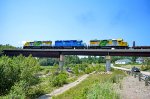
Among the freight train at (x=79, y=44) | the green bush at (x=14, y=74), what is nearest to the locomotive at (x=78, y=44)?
the freight train at (x=79, y=44)

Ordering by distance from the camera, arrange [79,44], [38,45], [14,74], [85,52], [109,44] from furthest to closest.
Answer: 1. [38,45]
2. [79,44]
3. [85,52]
4. [109,44]
5. [14,74]

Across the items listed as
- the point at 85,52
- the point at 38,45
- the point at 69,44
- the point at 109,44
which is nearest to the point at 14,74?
the point at 85,52

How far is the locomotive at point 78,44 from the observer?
76.2 metres

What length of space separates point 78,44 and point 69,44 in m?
3.89

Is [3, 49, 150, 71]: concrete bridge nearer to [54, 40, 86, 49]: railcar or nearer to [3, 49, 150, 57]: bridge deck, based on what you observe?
[3, 49, 150, 57]: bridge deck

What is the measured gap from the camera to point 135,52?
230 ft

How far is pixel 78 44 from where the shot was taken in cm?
8288

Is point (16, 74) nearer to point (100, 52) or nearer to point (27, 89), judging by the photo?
point (27, 89)

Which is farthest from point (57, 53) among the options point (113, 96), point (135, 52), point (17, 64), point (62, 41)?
point (113, 96)

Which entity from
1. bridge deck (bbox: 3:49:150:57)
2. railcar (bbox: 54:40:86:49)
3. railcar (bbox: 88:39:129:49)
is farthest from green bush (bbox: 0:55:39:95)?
railcar (bbox: 54:40:86:49)

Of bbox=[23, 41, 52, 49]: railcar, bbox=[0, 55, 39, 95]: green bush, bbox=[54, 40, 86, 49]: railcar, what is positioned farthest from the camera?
bbox=[23, 41, 52, 49]: railcar

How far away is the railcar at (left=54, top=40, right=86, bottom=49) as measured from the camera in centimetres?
8244

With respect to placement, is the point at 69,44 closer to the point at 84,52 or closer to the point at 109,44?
the point at 84,52

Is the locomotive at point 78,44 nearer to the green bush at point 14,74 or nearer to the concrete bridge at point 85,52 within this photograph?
the concrete bridge at point 85,52
